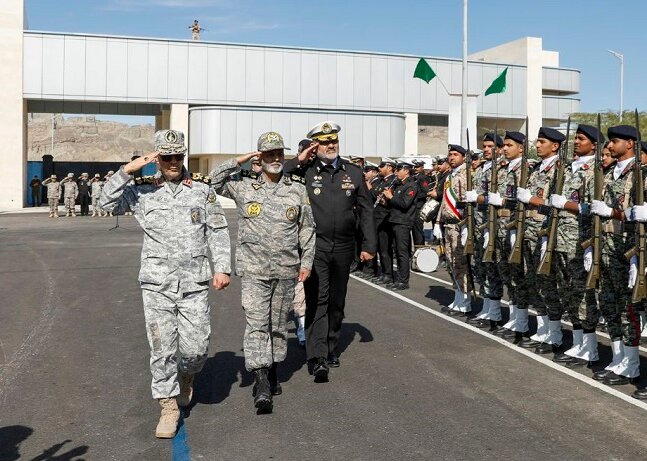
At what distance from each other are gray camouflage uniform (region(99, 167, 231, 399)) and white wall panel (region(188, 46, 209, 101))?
38.6 metres

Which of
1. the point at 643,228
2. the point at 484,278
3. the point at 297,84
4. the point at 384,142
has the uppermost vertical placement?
the point at 297,84

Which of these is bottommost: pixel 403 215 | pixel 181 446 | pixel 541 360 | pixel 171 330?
pixel 181 446

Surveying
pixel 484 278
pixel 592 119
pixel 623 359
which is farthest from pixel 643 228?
pixel 592 119

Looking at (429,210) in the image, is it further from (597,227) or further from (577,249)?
(597,227)

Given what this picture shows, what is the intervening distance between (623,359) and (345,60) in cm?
4064

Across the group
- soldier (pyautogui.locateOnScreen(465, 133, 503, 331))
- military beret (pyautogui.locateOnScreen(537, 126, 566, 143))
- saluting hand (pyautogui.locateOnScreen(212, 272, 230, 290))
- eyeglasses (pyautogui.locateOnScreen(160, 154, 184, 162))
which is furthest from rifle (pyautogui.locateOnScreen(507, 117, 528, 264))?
eyeglasses (pyautogui.locateOnScreen(160, 154, 184, 162))

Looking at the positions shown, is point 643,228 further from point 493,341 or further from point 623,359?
point 493,341

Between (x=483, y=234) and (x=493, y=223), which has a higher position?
(x=493, y=223)

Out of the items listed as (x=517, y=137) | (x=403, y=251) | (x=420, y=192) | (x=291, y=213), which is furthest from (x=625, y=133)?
(x=420, y=192)

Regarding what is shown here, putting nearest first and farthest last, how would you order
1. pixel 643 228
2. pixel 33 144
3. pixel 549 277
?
pixel 643 228 → pixel 549 277 → pixel 33 144

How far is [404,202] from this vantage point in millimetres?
12273

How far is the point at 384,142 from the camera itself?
46.1 metres

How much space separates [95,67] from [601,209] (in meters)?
38.5

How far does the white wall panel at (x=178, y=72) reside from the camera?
1679 inches
